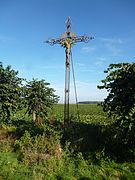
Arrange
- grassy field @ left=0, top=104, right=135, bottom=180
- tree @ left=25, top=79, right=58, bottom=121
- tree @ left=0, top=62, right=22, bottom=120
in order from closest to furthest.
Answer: grassy field @ left=0, top=104, right=135, bottom=180 → tree @ left=0, top=62, right=22, bottom=120 → tree @ left=25, top=79, right=58, bottom=121

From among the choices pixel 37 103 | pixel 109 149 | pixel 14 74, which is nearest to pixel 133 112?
pixel 109 149

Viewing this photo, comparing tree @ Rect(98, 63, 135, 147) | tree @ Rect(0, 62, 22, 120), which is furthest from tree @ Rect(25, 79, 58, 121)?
tree @ Rect(98, 63, 135, 147)

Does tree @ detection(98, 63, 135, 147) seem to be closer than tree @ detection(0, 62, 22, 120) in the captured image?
Yes

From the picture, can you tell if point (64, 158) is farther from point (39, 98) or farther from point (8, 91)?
point (39, 98)

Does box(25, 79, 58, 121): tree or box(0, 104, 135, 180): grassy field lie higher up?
box(25, 79, 58, 121): tree

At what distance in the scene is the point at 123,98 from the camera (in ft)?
40.0

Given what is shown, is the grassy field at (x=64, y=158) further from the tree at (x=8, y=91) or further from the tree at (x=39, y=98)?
the tree at (x=39, y=98)

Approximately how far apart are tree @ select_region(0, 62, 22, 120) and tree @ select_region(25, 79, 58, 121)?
189 inches

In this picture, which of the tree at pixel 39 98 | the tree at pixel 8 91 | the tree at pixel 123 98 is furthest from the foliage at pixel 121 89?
the tree at pixel 39 98

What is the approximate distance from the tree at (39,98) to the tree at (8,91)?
480 centimetres

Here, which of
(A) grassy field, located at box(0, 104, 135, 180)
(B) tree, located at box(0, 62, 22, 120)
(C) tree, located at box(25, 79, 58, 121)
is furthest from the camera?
(C) tree, located at box(25, 79, 58, 121)

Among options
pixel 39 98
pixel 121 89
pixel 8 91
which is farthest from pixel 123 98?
pixel 39 98

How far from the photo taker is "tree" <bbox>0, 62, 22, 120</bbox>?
1620cm

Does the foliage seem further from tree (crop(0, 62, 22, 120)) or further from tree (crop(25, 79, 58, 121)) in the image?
tree (crop(25, 79, 58, 121))
